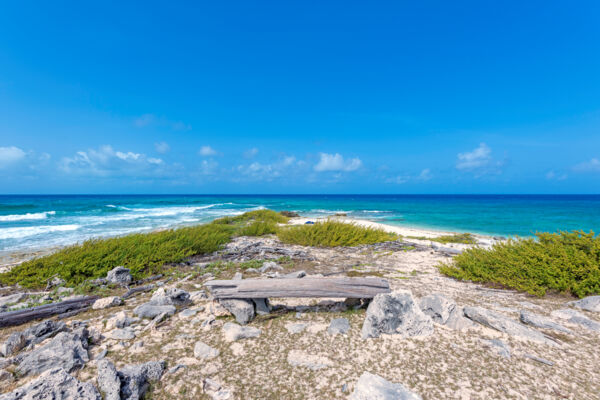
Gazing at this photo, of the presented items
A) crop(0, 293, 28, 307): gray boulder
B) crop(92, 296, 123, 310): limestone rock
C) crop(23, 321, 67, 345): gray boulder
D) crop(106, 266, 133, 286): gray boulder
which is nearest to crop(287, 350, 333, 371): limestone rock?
crop(23, 321, 67, 345): gray boulder

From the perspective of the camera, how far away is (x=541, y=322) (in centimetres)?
416

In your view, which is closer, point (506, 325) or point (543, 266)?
point (506, 325)

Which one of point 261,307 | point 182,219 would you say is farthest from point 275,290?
point 182,219

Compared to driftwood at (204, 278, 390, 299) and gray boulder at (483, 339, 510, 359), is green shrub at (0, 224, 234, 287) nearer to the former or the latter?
driftwood at (204, 278, 390, 299)

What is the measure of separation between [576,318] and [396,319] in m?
3.14

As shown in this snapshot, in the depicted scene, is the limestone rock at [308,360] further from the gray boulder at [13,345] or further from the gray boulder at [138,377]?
the gray boulder at [13,345]

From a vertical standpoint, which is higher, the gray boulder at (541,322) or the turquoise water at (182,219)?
the gray boulder at (541,322)

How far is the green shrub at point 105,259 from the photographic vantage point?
22.0 feet

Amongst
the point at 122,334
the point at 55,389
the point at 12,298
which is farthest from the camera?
the point at 12,298

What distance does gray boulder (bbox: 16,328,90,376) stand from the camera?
3121mm

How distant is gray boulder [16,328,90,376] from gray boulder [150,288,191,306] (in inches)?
59.3

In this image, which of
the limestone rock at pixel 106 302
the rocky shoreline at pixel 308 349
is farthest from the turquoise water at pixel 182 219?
the limestone rock at pixel 106 302

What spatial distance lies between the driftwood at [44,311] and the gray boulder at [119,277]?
1.18 meters

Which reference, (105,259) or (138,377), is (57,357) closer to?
(138,377)
